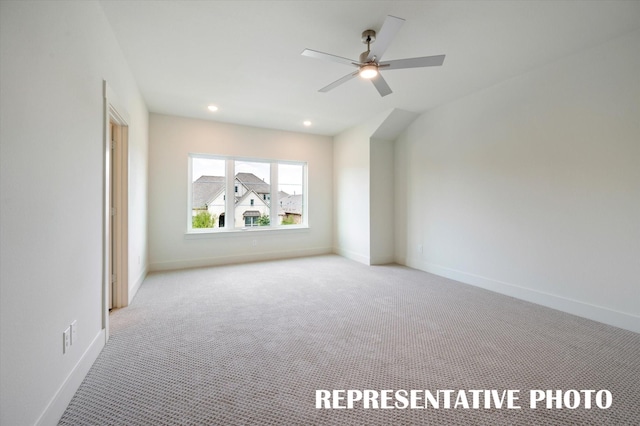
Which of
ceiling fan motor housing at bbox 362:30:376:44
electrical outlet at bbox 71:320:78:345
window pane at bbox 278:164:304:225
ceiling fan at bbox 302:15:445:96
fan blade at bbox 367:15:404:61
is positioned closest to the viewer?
electrical outlet at bbox 71:320:78:345

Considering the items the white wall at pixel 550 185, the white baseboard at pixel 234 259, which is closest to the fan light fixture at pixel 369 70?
the white wall at pixel 550 185

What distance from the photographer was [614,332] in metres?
2.32

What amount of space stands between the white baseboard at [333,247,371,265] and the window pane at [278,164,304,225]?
3.30 ft

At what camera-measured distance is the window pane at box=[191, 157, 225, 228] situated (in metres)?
4.78

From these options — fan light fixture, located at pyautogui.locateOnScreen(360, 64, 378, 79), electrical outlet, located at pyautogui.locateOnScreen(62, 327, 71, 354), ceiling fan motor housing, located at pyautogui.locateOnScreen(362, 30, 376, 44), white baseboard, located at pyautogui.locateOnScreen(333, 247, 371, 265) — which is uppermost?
Answer: ceiling fan motor housing, located at pyautogui.locateOnScreen(362, 30, 376, 44)

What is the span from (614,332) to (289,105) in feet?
14.4

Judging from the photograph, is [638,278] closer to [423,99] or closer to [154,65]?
[423,99]

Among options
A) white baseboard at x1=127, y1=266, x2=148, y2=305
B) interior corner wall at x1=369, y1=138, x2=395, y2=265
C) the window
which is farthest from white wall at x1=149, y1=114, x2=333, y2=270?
interior corner wall at x1=369, y1=138, x2=395, y2=265

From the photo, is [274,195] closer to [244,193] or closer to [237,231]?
[244,193]

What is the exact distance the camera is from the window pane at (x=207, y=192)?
15.7 ft

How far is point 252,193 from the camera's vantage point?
5.23 metres

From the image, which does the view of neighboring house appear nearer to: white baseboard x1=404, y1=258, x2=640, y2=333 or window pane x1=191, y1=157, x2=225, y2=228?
window pane x1=191, y1=157, x2=225, y2=228

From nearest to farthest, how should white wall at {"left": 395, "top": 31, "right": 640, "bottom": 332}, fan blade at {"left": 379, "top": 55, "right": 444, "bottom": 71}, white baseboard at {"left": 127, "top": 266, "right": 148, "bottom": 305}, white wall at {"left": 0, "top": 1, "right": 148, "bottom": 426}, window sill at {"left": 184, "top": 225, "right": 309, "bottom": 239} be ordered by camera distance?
1. white wall at {"left": 0, "top": 1, "right": 148, "bottom": 426}
2. fan blade at {"left": 379, "top": 55, "right": 444, "bottom": 71}
3. white wall at {"left": 395, "top": 31, "right": 640, "bottom": 332}
4. white baseboard at {"left": 127, "top": 266, "right": 148, "bottom": 305}
5. window sill at {"left": 184, "top": 225, "right": 309, "bottom": 239}

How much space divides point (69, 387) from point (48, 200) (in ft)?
3.52
